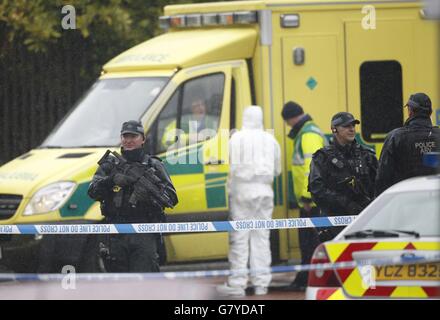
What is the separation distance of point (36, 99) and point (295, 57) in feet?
8.83

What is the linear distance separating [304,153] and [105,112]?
5.90 ft

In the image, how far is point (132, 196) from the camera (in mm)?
9367

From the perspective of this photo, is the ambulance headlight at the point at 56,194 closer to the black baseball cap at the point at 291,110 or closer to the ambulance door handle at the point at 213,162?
the ambulance door handle at the point at 213,162

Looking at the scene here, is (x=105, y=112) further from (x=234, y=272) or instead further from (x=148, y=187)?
(x=148, y=187)

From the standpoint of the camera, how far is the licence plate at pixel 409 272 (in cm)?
705

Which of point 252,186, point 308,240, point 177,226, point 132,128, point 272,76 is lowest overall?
point 308,240

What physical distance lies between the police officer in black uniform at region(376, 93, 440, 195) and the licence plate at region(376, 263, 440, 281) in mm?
2299

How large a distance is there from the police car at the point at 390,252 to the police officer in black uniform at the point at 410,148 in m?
1.87

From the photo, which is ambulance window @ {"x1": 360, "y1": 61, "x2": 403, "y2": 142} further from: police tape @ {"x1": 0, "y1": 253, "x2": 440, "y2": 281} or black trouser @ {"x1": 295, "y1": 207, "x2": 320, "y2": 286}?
police tape @ {"x1": 0, "y1": 253, "x2": 440, "y2": 281}

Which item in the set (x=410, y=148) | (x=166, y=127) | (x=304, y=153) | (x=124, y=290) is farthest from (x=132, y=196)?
(x=304, y=153)

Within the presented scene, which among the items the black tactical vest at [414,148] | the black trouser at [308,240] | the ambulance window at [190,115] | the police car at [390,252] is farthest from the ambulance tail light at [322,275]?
the ambulance window at [190,115]

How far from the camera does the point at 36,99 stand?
514 inches
